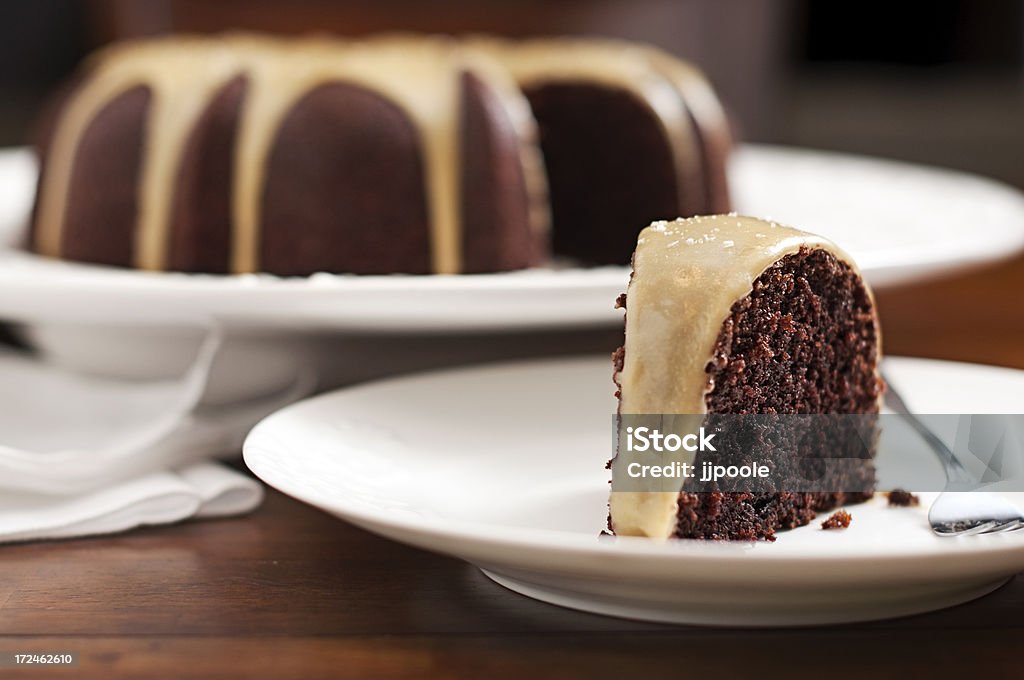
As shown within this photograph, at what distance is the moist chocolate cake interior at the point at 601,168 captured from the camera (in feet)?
4.87

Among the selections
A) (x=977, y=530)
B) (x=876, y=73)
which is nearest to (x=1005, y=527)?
(x=977, y=530)

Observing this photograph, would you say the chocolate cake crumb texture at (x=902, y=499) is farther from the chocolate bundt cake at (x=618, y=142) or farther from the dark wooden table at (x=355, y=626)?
the chocolate bundt cake at (x=618, y=142)

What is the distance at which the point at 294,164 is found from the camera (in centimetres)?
124

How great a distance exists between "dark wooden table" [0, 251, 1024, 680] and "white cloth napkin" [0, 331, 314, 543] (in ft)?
0.07

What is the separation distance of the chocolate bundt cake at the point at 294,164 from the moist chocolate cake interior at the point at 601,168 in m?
0.18

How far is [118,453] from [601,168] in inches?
30.7

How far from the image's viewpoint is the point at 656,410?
0.72 m

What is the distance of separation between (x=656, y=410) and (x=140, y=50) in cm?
92

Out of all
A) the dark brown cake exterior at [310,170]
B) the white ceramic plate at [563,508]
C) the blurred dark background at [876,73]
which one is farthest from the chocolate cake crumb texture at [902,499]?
the blurred dark background at [876,73]

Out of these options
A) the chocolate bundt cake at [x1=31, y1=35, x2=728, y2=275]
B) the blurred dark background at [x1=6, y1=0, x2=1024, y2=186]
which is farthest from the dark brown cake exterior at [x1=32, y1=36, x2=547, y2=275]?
the blurred dark background at [x1=6, y1=0, x2=1024, y2=186]

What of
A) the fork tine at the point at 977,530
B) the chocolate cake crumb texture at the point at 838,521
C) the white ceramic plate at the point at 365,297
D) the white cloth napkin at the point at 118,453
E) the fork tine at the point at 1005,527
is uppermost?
the white ceramic plate at the point at 365,297

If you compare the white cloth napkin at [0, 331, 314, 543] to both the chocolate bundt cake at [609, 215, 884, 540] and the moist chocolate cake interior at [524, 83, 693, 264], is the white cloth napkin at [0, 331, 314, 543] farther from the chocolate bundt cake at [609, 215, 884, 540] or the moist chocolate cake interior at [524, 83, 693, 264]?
the moist chocolate cake interior at [524, 83, 693, 264]

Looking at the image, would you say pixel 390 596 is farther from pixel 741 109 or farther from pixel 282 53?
pixel 741 109

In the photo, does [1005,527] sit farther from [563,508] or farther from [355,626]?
[355,626]
